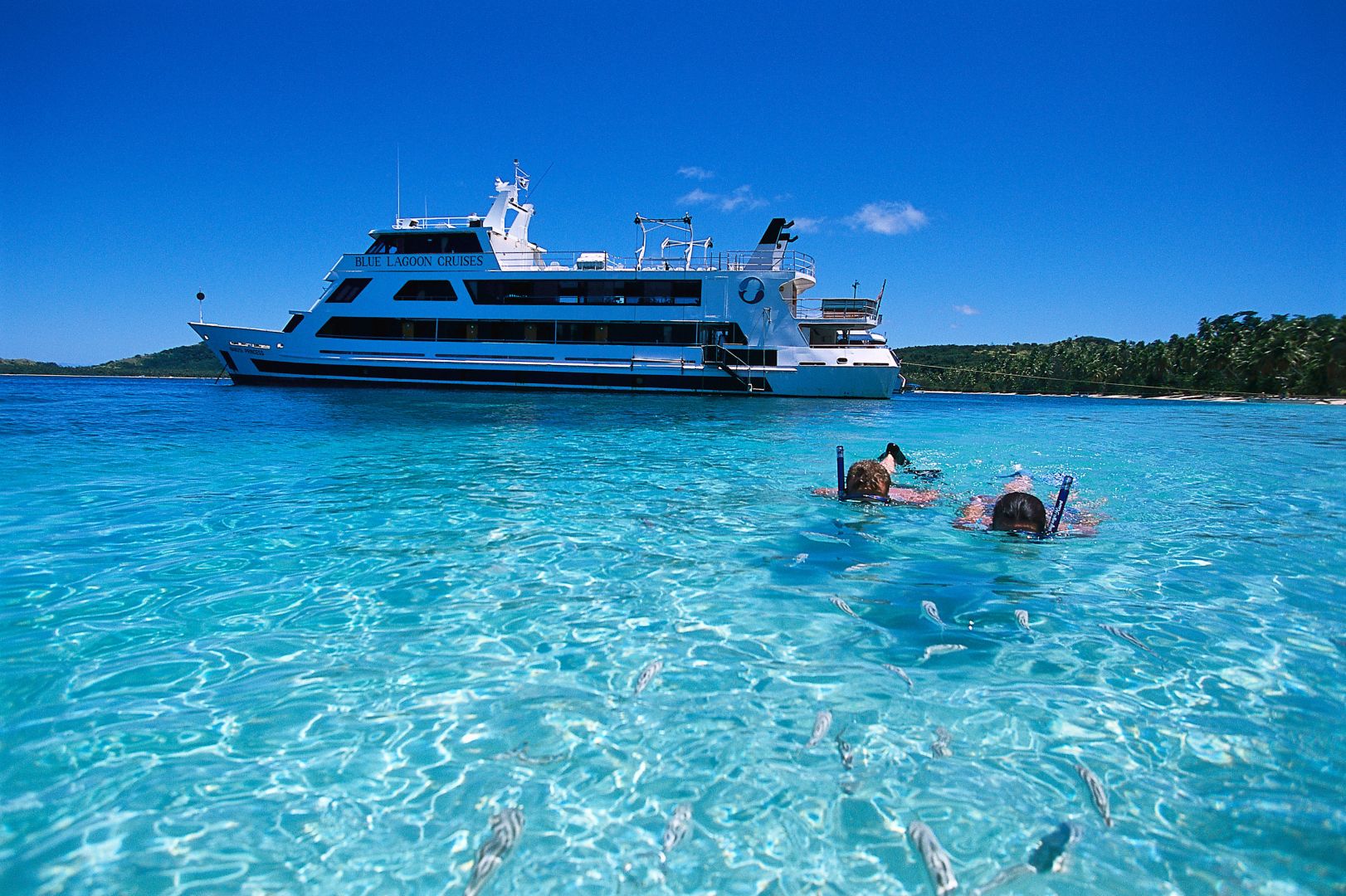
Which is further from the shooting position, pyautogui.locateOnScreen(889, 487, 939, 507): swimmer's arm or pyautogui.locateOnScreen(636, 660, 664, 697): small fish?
pyautogui.locateOnScreen(889, 487, 939, 507): swimmer's arm

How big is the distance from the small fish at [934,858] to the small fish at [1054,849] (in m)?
0.28

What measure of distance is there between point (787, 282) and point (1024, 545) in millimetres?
22628

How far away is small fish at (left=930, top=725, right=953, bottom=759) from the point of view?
2.79 m

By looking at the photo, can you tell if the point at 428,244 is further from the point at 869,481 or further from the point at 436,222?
the point at 869,481

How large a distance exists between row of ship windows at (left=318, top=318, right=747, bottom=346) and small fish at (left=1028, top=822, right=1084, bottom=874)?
25844 millimetres

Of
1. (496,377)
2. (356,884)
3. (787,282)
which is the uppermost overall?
(787,282)

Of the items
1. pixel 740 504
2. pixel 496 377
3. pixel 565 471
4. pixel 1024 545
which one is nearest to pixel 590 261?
pixel 496 377

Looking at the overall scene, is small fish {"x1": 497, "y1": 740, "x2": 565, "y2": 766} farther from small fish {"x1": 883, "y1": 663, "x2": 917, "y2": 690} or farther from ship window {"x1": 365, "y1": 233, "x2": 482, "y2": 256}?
ship window {"x1": 365, "y1": 233, "x2": 482, "y2": 256}

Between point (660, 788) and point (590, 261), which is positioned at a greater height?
point (590, 261)

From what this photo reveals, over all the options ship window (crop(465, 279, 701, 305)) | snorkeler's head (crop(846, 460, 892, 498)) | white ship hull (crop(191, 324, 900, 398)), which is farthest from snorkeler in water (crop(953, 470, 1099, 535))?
ship window (crop(465, 279, 701, 305))

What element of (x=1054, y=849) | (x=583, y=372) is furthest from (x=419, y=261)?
(x=1054, y=849)

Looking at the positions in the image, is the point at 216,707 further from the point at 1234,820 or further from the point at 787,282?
the point at 787,282

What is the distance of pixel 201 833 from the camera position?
2.33 m

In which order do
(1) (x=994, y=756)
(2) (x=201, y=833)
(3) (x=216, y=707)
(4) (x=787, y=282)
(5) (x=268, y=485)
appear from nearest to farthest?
(2) (x=201, y=833)
(1) (x=994, y=756)
(3) (x=216, y=707)
(5) (x=268, y=485)
(4) (x=787, y=282)
